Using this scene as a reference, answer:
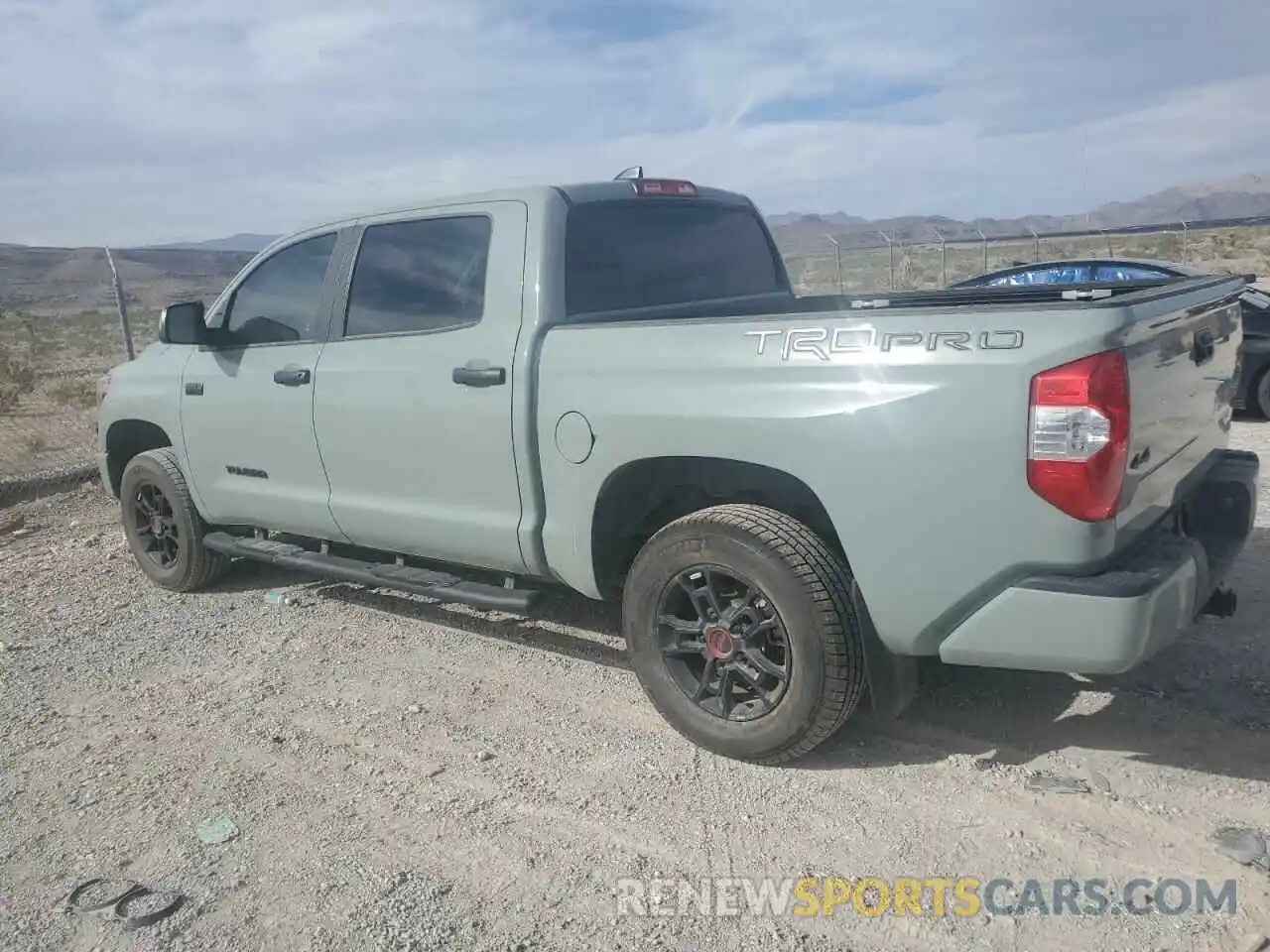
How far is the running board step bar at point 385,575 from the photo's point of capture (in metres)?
4.38

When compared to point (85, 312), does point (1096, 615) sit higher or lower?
higher

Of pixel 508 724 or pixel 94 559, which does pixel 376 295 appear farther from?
pixel 94 559

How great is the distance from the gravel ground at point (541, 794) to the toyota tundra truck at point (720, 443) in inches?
14.5

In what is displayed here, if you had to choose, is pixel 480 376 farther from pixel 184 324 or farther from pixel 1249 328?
pixel 1249 328

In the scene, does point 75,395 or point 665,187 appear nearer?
point 665,187

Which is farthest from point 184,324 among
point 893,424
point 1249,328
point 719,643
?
point 1249,328

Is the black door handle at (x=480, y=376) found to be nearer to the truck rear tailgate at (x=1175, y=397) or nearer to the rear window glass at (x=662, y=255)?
the rear window glass at (x=662, y=255)

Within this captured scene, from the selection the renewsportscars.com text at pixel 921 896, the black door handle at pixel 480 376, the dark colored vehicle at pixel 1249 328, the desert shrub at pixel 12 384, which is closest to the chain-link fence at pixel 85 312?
the desert shrub at pixel 12 384

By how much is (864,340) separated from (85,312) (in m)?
44.8

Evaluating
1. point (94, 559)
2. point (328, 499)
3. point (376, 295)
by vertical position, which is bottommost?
point (94, 559)

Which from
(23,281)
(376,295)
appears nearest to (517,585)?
(376,295)

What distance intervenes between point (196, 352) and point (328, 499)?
135cm

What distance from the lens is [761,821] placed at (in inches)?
132

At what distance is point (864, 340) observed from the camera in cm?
319
